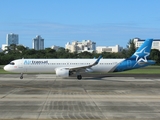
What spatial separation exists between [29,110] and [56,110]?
133cm

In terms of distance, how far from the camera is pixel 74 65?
135ft

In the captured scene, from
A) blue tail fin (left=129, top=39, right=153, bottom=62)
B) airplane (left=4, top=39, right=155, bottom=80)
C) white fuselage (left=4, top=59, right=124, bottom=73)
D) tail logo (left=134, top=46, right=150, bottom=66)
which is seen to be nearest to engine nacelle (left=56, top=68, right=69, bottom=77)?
airplane (left=4, top=39, right=155, bottom=80)

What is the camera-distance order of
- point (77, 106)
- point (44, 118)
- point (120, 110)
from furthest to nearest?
point (77, 106)
point (120, 110)
point (44, 118)

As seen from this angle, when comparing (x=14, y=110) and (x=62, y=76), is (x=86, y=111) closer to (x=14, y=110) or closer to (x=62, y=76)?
(x=14, y=110)

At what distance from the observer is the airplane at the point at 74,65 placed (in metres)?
39.2

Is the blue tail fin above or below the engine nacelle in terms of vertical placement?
above

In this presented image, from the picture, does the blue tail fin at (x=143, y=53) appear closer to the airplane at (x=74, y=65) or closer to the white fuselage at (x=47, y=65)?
the airplane at (x=74, y=65)

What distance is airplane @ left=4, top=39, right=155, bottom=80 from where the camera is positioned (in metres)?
39.2

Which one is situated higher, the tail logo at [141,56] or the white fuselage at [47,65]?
the tail logo at [141,56]

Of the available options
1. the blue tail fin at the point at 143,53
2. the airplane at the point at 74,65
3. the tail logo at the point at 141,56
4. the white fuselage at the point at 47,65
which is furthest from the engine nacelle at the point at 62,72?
the tail logo at the point at 141,56

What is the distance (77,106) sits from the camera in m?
15.6

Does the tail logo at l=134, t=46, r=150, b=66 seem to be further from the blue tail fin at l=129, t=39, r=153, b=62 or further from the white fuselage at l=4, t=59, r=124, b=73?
the white fuselage at l=4, t=59, r=124, b=73

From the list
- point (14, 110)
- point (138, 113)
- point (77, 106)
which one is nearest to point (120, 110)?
point (138, 113)

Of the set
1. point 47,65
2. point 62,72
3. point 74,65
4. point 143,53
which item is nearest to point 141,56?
point 143,53
